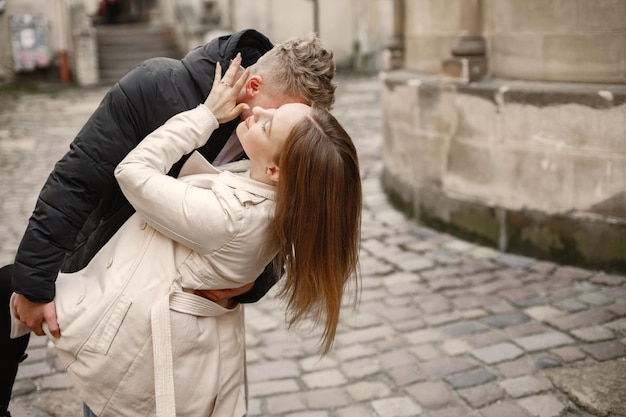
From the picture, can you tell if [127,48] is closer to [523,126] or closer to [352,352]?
[523,126]

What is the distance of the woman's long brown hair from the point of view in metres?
2.10

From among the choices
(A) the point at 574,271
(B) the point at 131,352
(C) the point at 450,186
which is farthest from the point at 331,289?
(C) the point at 450,186

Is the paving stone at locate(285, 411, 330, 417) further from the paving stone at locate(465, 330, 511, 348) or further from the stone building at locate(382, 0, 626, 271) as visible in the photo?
the stone building at locate(382, 0, 626, 271)

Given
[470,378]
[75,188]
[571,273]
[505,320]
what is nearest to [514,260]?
[571,273]

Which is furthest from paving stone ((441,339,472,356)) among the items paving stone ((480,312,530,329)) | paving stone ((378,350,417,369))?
paving stone ((480,312,530,329))

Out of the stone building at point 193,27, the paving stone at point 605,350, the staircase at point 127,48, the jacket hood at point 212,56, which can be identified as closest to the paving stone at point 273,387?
the paving stone at point 605,350

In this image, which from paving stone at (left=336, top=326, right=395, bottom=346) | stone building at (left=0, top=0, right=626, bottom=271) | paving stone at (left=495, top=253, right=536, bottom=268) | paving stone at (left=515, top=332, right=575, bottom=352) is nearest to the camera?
paving stone at (left=515, top=332, right=575, bottom=352)

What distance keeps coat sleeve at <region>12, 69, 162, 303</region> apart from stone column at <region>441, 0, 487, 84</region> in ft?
14.2

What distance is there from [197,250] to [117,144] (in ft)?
1.40

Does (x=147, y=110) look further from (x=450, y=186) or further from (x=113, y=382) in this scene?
(x=450, y=186)

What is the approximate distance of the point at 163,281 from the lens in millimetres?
2230

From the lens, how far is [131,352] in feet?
7.30

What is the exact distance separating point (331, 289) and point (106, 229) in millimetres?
779

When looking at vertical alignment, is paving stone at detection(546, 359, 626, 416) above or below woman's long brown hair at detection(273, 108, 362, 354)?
below
